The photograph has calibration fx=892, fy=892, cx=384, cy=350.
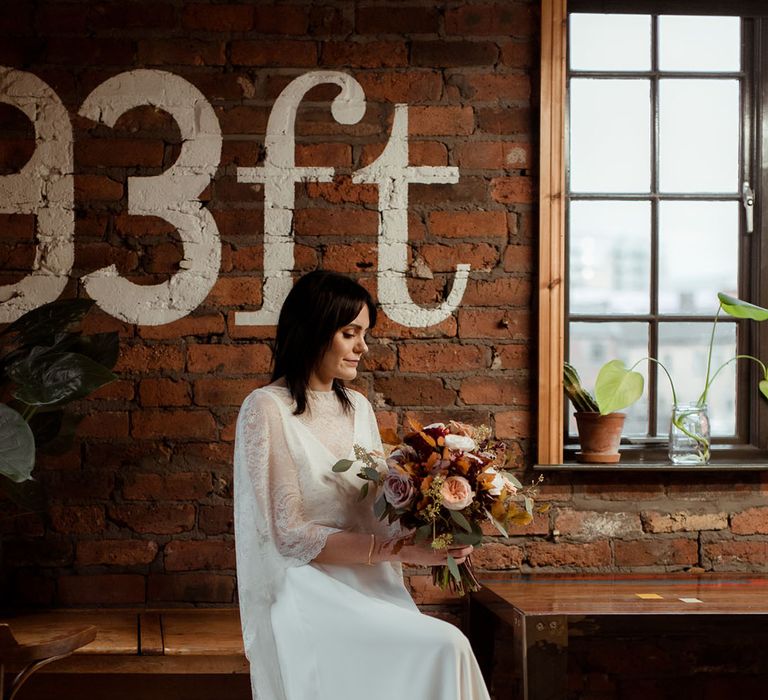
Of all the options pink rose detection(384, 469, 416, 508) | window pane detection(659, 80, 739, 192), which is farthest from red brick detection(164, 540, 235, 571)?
window pane detection(659, 80, 739, 192)

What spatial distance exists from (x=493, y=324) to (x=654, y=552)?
2.88ft

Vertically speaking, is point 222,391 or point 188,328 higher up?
point 188,328

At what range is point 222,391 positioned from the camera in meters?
2.75

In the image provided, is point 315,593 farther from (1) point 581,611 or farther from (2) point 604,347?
(2) point 604,347

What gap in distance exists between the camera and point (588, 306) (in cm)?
295

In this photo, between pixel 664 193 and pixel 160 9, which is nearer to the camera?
pixel 160 9

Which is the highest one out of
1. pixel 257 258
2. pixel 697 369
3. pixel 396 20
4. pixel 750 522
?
pixel 396 20

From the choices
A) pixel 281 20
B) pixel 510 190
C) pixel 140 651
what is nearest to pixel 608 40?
pixel 510 190

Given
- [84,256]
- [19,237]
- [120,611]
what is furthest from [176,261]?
[120,611]

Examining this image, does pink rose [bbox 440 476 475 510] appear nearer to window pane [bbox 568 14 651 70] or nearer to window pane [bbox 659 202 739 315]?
window pane [bbox 659 202 739 315]

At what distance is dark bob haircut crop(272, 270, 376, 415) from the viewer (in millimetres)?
2285

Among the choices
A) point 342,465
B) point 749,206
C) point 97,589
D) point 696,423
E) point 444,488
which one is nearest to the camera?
point 444,488

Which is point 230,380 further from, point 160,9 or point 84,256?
point 160,9

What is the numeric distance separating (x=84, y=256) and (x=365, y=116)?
963mm
